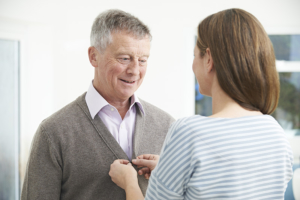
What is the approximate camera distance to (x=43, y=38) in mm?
2570

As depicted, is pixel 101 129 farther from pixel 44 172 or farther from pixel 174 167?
pixel 174 167

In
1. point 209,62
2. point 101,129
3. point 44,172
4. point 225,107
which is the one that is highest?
point 209,62

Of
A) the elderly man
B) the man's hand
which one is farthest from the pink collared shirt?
the man's hand

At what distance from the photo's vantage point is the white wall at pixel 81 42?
2479 mm

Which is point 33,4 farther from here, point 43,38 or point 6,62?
point 6,62

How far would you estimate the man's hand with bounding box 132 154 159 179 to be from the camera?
108 centimetres

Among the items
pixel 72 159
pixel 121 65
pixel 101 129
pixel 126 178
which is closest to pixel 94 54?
pixel 121 65

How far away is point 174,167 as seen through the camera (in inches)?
26.6

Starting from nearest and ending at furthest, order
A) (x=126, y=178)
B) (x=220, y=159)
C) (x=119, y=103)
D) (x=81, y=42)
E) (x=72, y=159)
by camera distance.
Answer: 1. (x=220, y=159)
2. (x=126, y=178)
3. (x=72, y=159)
4. (x=119, y=103)
5. (x=81, y=42)

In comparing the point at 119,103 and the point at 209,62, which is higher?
the point at 209,62

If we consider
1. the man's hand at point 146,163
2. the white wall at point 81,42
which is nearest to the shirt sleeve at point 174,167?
the man's hand at point 146,163

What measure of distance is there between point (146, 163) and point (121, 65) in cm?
45

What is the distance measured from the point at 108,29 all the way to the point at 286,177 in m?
0.88

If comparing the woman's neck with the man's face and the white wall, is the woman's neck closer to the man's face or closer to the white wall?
the man's face
